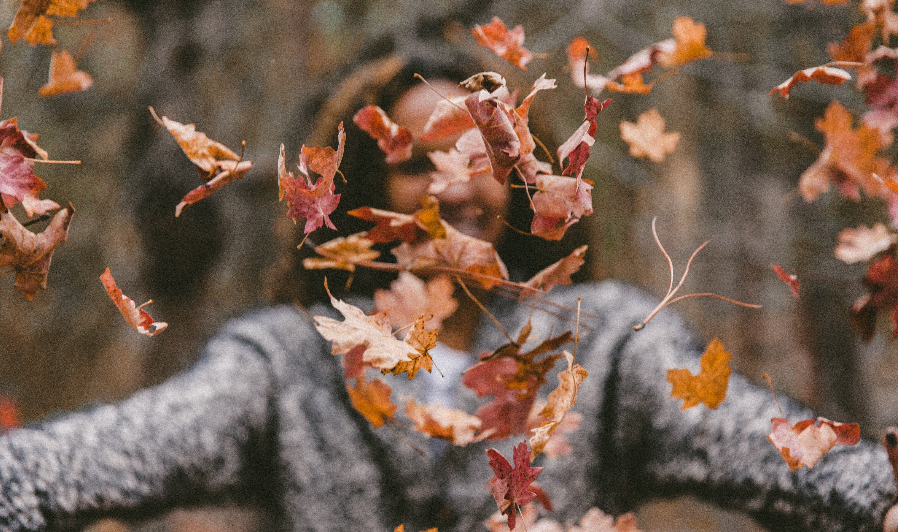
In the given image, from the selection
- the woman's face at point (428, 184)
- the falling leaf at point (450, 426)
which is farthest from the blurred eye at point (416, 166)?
the falling leaf at point (450, 426)

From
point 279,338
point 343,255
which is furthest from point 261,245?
point 343,255

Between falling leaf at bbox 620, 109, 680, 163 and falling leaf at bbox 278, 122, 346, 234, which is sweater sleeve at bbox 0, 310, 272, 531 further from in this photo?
falling leaf at bbox 620, 109, 680, 163

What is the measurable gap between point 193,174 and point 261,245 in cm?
→ 16

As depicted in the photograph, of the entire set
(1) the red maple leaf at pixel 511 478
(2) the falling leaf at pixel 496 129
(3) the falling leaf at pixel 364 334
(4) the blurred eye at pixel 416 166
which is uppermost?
(2) the falling leaf at pixel 496 129

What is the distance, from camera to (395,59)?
60cm

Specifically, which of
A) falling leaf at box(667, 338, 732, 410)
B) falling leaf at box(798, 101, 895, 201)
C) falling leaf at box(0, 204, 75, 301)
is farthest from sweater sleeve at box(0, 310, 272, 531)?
falling leaf at box(798, 101, 895, 201)

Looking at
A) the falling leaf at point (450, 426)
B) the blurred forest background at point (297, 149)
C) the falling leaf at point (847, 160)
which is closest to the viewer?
the falling leaf at point (450, 426)

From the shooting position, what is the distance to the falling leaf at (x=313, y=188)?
0.69 ft

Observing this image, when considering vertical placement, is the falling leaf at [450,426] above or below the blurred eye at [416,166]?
below

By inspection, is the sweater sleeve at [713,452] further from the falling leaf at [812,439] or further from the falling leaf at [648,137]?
the falling leaf at [648,137]

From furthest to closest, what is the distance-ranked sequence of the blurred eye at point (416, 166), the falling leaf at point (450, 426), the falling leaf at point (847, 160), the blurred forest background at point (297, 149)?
the blurred forest background at point (297, 149) < the blurred eye at point (416, 166) < the falling leaf at point (847, 160) < the falling leaf at point (450, 426)

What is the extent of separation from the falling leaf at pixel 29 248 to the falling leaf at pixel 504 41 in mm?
188

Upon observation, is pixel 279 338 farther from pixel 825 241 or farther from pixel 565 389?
pixel 825 241

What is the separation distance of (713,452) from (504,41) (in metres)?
0.33
